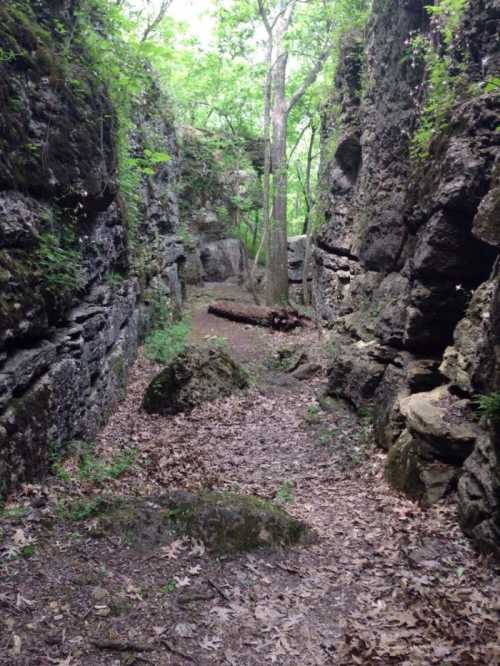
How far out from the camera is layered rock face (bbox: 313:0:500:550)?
570 centimetres

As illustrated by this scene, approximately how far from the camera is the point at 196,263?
888 inches

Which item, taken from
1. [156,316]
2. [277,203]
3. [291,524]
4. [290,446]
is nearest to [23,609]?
[291,524]

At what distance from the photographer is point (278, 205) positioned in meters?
20.0

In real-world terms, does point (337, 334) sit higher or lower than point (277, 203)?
lower

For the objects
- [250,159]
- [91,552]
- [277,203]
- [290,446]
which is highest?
[250,159]

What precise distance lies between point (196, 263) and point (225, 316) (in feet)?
20.1

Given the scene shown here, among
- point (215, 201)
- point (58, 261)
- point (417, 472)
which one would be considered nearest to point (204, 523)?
point (417, 472)

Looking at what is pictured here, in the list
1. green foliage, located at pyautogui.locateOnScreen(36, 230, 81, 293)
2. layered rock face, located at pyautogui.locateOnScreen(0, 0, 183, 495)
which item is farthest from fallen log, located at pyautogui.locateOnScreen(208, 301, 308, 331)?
green foliage, located at pyautogui.locateOnScreen(36, 230, 81, 293)

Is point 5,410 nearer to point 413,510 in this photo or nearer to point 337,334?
point 413,510

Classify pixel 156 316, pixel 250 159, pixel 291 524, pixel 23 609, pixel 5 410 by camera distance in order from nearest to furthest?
pixel 23 609 → pixel 5 410 → pixel 291 524 → pixel 156 316 → pixel 250 159

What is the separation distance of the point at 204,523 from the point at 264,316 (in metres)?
11.9

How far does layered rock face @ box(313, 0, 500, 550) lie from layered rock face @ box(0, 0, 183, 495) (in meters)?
4.75

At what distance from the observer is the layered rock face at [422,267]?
225 inches

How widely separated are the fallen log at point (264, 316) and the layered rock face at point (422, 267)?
3.62m
